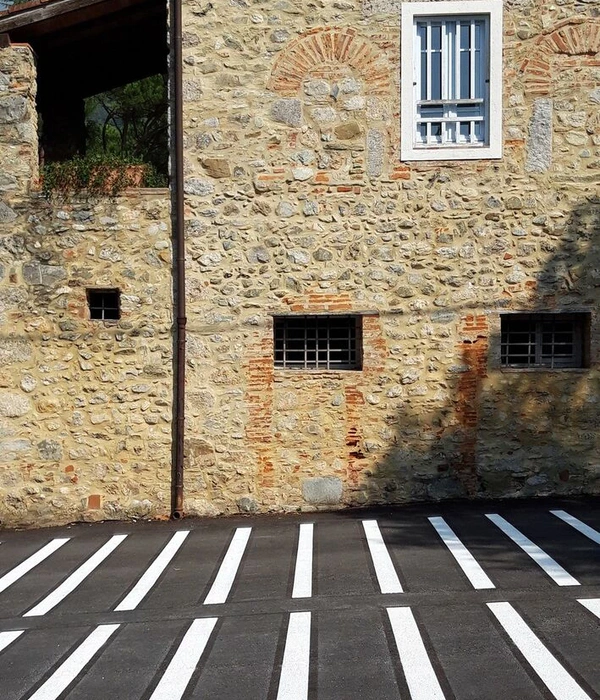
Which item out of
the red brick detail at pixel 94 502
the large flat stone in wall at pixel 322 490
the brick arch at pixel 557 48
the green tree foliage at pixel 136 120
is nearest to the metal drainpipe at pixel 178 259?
the red brick detail at pixel 94 502

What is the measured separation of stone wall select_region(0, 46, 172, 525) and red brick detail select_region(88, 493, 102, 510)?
0.21 metres

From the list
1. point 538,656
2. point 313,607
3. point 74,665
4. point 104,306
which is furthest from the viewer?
point 104,306

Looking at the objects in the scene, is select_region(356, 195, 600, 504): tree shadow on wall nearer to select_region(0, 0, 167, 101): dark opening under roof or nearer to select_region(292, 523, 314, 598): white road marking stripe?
select_region(292, 523, 314, 598): white road marking stripe

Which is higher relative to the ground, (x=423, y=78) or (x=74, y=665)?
Result: (x=423, y=78)

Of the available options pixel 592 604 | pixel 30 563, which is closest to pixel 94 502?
pixel 30 563

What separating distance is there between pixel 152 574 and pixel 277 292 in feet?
10.7

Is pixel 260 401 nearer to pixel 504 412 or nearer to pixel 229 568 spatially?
pixel 229 568

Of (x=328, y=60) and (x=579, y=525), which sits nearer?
(x=579, y=525)

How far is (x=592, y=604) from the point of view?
16.5 feet

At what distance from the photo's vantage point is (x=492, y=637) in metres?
4.61

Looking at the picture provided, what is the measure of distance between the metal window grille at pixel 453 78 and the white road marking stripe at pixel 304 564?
4312 millimetres

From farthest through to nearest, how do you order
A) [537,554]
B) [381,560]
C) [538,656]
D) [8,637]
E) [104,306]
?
[104,306], [381,560], [537,554], [8,637], [538,656]

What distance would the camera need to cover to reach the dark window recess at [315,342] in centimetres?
831

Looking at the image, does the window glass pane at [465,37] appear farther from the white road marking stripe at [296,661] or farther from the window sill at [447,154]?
the white road marking stripe at [296,661]
